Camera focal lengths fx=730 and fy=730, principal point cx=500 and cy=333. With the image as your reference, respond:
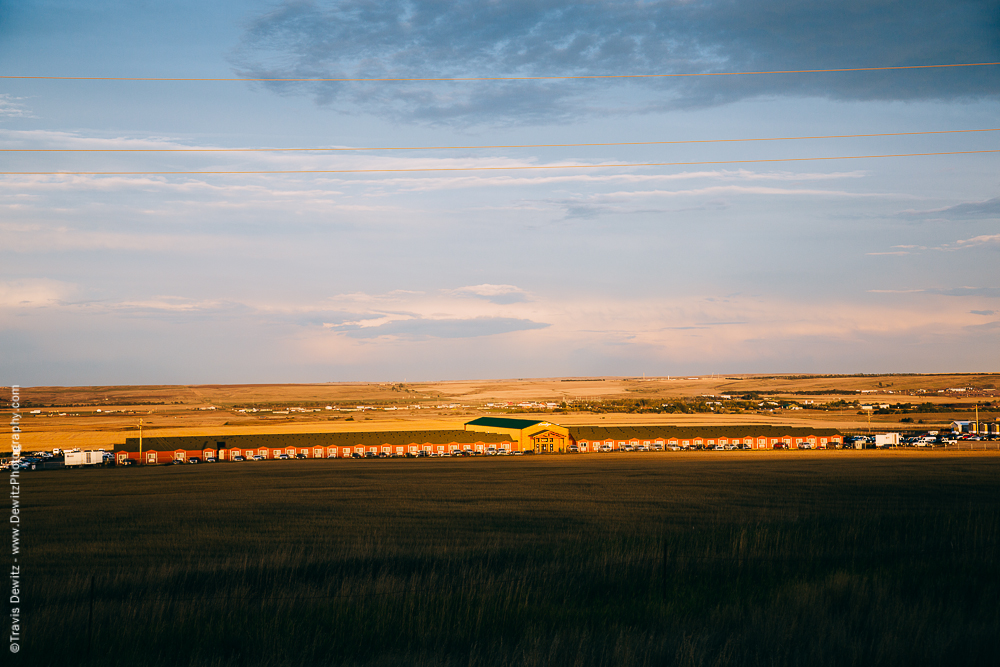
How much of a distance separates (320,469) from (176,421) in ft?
305

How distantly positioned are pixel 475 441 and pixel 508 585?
3296 inches

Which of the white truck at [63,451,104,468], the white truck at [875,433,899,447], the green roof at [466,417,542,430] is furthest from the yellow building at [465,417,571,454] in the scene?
the white truck at [63,451,104,468]

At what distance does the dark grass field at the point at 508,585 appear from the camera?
1070 centimetres

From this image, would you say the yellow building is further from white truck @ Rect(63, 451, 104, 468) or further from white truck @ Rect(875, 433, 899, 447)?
white truck @ Rect(63, 451, 104, 468)

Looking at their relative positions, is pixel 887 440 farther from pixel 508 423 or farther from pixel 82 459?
pixel 82 459

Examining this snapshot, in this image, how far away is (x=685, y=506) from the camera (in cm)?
3906

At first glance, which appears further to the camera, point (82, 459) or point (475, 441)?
point (475, 441)

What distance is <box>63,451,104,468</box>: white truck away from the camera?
75.8 meters

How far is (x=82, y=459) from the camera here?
76438 millimetres

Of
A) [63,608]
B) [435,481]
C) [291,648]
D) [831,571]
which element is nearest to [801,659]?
[831,571]

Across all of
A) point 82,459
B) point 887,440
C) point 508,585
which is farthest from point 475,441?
point 508,585

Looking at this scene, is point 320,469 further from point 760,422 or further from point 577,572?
point 760,422

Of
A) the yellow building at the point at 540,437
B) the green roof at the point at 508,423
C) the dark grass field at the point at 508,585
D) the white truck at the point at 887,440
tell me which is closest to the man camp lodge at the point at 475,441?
the yellow building at the point at 540,437

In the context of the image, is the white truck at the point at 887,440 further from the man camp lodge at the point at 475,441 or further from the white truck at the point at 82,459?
the white truck at the point at 82,459
